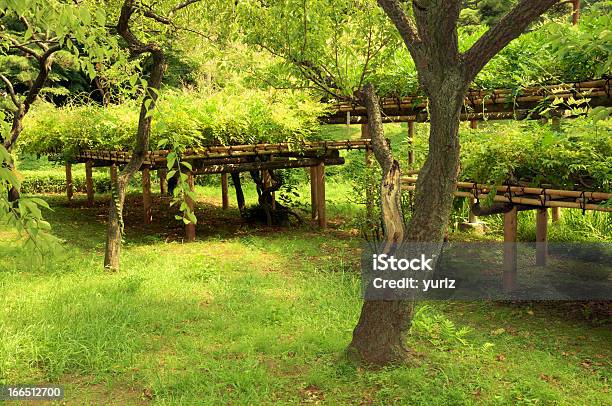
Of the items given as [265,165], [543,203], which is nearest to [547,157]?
[543,203]

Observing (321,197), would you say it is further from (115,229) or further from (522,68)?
(115,229)

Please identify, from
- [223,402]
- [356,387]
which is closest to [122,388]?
[223,402]

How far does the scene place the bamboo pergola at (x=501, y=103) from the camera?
8.90 meters

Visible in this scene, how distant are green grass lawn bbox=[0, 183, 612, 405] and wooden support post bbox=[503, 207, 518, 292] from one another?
18.4 inches

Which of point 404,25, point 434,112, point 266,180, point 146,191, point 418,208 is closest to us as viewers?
point 434,112

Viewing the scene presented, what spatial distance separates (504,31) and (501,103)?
687cm

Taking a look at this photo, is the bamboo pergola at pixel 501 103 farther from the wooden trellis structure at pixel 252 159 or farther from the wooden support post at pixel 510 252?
the wooden support post at pixel 510 252

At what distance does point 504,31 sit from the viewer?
4336mm

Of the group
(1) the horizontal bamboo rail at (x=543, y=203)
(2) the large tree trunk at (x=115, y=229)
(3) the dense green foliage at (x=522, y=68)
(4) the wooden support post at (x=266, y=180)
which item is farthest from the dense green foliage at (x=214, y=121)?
(1) the horizontal bamboo rail at (x=543, y=203)

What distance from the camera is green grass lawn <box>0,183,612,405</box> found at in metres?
4.94

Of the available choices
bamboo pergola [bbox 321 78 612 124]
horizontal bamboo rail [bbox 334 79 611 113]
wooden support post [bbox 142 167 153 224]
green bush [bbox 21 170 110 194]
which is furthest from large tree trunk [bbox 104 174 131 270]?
green bush [bbox 21 170 110 194]

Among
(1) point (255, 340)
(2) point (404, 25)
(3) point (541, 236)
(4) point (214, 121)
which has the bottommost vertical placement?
(1) point (255, 340)

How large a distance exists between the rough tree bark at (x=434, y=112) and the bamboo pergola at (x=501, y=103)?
4.10 metres

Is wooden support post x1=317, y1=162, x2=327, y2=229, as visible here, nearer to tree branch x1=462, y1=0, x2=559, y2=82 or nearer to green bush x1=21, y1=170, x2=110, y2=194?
tree branch x1=462, y1=0, x2=559, y2=82
